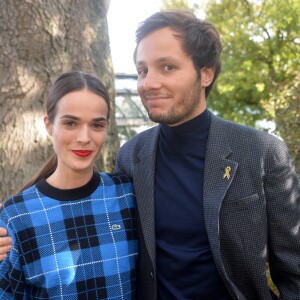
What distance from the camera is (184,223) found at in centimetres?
239

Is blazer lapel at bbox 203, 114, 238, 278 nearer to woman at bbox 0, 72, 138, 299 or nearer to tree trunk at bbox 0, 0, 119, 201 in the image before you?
woman at bbox 0, 72, 138, 299

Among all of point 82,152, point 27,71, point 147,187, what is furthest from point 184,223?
point 27,71

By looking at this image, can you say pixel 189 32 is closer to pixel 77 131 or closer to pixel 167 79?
pixel 167 79

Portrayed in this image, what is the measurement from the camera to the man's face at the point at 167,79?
2479 millimetres

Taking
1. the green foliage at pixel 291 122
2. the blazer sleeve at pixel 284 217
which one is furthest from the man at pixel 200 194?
the green foliage at pixel 291 122

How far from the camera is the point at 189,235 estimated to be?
7.82 ft

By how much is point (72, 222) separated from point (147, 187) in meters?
0.45

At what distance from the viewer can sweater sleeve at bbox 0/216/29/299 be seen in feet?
6.98

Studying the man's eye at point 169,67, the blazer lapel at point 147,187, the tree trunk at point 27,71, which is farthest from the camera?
the tree trunk at point 27,71

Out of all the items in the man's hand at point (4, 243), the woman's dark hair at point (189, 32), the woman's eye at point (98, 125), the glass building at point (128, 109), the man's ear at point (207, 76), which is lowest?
the glass building at point (128, 109)

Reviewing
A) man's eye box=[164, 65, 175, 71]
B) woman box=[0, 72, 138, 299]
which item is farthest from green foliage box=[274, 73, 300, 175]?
woman box=[0, 72, 138, 299]

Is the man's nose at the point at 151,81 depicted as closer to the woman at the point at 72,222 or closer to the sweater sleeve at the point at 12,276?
Result: the woman at the point at 72,222

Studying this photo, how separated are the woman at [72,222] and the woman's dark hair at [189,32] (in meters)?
0.45

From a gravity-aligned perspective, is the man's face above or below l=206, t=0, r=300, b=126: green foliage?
above
